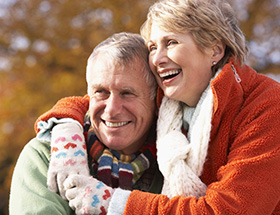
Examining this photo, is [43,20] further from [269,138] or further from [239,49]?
[269,138]

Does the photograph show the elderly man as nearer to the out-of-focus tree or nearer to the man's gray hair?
the man's gray hair

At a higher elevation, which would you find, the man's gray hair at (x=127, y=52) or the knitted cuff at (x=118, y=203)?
the man's gray hair at (x=127, y=52)

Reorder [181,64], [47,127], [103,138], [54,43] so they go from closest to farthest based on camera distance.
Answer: [181,64] < [47,127] < [103,138] < [54,43]

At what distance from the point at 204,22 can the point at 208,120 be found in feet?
1.75

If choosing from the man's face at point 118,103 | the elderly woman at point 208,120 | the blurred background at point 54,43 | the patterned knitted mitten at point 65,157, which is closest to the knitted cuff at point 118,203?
the elderly woman at point 208,120

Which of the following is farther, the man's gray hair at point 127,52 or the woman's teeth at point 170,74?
the man's gray hair at point 127,52

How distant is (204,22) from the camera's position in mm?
2176

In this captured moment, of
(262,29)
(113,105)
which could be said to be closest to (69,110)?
(113,105)

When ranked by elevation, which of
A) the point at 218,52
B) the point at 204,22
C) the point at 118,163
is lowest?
the point at 118,163

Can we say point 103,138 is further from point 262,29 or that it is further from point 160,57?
point 262,29

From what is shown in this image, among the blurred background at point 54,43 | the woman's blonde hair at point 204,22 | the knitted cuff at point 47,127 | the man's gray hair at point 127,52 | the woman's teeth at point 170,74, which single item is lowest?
the blurred background at point 54,43

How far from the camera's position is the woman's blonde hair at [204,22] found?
7.15 ft

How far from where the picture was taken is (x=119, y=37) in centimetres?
254

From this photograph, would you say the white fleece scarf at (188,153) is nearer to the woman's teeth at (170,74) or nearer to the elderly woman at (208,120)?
the elderly woman at (208,120)
